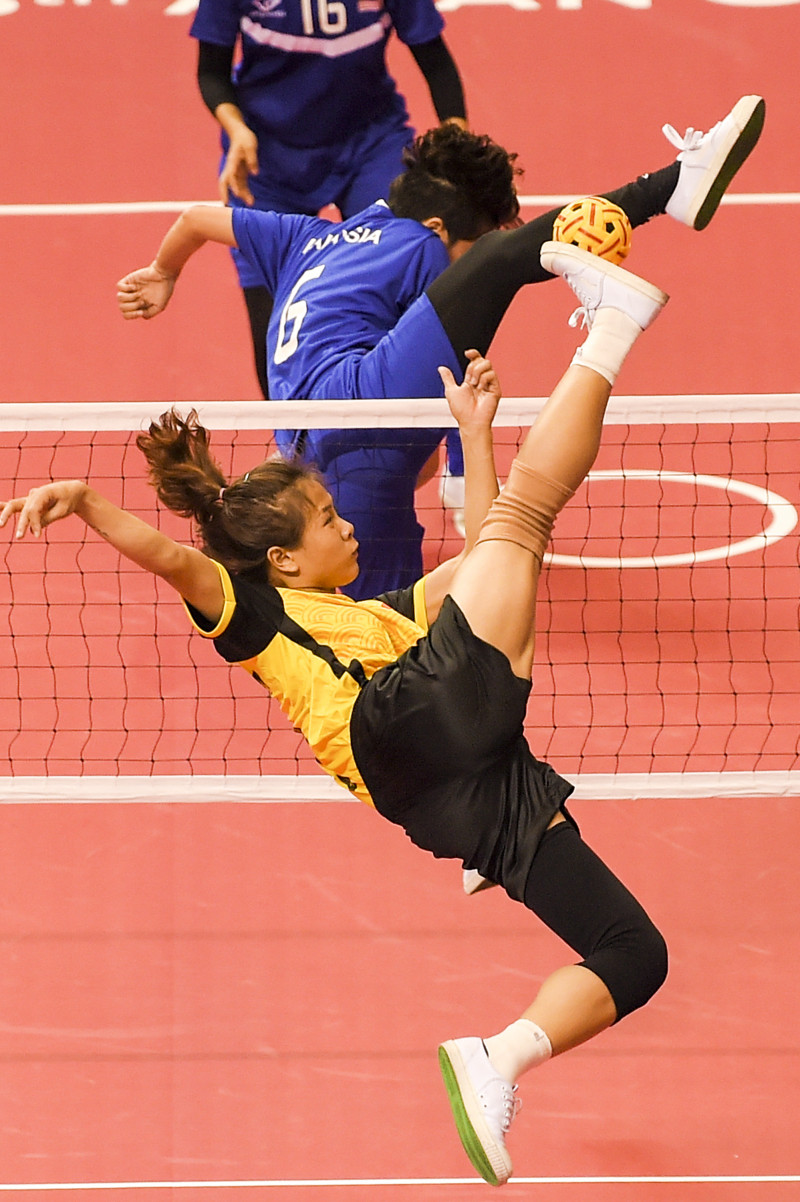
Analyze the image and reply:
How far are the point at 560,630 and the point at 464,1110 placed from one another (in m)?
3.72

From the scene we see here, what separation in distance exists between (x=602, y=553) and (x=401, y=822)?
3794 millimetres

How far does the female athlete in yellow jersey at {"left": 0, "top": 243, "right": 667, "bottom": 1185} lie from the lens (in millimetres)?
4113

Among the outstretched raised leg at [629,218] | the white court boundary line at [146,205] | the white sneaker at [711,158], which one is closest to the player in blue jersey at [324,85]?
the outstretched raised leg at [629,218]

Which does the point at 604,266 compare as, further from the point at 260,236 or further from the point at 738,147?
the point at 260,236

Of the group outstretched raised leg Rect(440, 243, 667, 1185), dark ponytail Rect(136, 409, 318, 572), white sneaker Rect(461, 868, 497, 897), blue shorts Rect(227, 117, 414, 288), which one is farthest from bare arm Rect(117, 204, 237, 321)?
white sneaker Rect(461, 868, 497, 897)

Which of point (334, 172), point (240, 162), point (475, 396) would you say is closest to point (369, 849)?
point (475, 396)

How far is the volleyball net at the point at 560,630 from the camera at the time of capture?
18.5ft

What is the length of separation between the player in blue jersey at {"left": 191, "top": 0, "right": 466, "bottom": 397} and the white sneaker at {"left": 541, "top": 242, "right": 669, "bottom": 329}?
3506mm

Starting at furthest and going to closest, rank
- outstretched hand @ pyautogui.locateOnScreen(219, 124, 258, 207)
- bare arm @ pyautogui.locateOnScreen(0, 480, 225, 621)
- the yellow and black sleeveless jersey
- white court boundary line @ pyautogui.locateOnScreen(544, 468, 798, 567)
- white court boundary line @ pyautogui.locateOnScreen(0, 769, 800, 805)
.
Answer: white court boundary line @ pyautogui.locateOnScreen(544, 468, 798, 567)
outstretched hand @ pyautogui.locateOnScreen(219, 124, 258, 207)
white court boundary line @ pyautogui.locateOnScreen(0, 769, 800, 805)
the yellow and black sleeveless jersey
bare arm @ pyautogui.locateOnScreen(0, 480, 225, 621)

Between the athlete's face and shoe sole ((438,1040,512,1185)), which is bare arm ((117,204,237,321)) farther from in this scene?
shoe sole ((438,1040,512,1185))

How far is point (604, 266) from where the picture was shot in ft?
15.0

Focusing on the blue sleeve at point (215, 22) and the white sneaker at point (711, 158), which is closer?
the white sneaker at point (711, 158)

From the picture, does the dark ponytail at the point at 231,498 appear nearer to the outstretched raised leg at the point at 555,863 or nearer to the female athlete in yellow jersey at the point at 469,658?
the female athlete in yellow jersey at the point at 469,658

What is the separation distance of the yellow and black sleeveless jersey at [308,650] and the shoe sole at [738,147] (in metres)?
1.76
